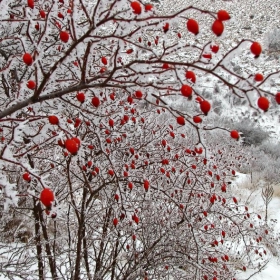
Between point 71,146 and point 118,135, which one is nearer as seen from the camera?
point 71,146

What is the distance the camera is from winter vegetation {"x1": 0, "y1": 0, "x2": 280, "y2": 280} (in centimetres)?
121

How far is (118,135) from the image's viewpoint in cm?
227

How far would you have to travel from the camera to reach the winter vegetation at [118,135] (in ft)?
3.97

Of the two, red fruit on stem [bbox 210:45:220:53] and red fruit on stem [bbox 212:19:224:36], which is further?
red fruit on stem [bbox 210:45:220:53]

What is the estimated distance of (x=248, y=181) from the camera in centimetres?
1047

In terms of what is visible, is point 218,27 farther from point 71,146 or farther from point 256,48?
point 71,146

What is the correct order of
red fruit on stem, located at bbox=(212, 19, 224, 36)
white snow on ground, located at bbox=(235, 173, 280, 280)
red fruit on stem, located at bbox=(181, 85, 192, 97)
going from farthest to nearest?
white snow on ground, located at bbox=(235, 173, 280, 280) < red fruit on stem, located at bbox=(181, 85, 192, 97) < red fruit on stem, located at bbox=(212, 19, 224, 36)

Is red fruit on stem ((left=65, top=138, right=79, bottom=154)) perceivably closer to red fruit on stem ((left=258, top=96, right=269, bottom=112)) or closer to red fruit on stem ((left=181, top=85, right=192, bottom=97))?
red fruit on stem ((left=181, top=85, right=192, bottom=97))

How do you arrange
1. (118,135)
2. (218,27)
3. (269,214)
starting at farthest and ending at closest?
(269,214) → (118,135) → (218,27)

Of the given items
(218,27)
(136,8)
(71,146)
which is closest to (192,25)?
(218,27)

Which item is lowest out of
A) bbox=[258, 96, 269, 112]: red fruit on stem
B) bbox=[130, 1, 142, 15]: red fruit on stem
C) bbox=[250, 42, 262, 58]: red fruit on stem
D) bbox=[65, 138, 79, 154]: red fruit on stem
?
bbox=[258, 96, 269, 112]: red fruit on stem

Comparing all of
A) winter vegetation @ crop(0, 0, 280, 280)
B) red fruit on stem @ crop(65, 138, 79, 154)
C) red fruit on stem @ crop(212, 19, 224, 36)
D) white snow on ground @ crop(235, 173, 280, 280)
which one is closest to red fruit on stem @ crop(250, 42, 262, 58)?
winter vegetation @ crop(0, 0, 280, 280)

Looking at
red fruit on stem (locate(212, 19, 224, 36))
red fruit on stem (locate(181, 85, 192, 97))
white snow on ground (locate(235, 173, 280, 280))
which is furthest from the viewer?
white snow on ground (locate(235, 173, 280, 280))

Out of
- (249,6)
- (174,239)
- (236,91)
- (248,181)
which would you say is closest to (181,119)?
(236,91)
